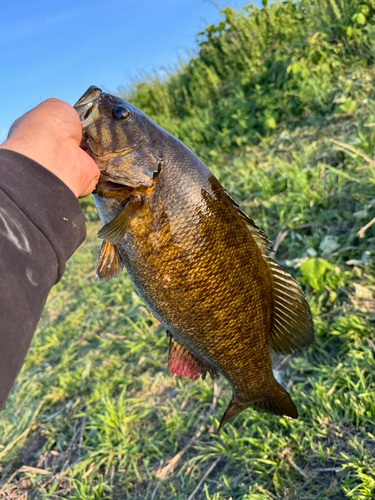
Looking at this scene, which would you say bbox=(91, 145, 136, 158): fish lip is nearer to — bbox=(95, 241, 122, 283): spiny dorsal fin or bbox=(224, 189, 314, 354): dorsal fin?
bbox=(95, 241, 122, 283): spiny dorsal fin

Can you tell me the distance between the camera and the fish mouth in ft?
5.18

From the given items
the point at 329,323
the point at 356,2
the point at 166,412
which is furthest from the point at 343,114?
the point at 166,412

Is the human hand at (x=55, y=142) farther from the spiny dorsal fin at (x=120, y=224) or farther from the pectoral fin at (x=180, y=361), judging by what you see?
the pectoral fin at (x=180, y=361)

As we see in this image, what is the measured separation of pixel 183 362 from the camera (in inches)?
70.5

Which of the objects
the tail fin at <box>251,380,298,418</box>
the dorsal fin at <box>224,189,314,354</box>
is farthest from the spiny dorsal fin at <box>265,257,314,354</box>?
the tail fin at <box>251,380,298,418</box>

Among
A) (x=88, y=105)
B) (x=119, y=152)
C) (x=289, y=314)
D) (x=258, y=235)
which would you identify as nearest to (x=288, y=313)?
(x=289, y=314)

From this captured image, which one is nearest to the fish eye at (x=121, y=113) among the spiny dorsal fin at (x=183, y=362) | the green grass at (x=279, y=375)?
the spiny dorsal fin at (x=183, y=362)

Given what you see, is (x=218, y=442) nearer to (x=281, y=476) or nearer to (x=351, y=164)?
(x=281, y=476)

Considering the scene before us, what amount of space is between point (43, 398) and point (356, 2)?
5870 millimetres

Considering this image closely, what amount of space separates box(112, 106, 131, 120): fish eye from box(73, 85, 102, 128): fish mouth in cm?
8

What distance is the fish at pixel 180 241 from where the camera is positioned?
58.7 inches

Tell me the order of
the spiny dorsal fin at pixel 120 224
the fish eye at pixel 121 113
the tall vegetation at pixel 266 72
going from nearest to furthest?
the spiny dorsal fin at pixel 120 224, the fish eye at pixel 121 113, the tall vegetation at pixel 266 72

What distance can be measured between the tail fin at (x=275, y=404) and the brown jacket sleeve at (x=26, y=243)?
3.75 ft

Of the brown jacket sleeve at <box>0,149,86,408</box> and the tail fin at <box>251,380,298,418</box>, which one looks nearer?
the brown jacket sleeve at <box>0,149,86,408</box>
